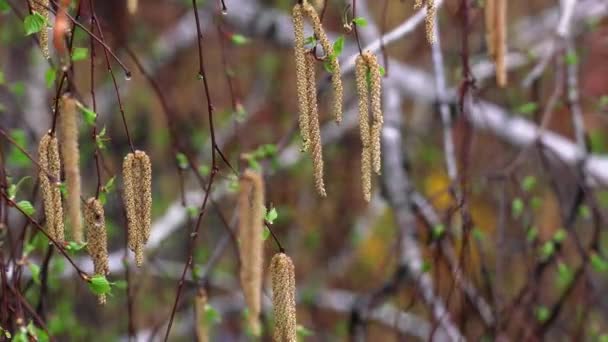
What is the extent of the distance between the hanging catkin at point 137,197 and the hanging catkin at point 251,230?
200mm

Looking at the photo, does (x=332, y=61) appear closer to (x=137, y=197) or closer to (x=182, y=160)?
(x=137, y=197)

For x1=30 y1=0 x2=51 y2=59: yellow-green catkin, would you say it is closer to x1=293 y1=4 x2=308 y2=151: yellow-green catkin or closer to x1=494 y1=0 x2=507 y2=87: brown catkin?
x1=293 y1=4 x2=308 y2=151: yellow-green catkin

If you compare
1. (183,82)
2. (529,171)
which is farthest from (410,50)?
(183,82)

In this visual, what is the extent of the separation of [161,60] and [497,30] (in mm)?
1913

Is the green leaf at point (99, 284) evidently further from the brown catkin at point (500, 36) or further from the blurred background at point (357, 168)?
the brown catkin at point (500, 36)

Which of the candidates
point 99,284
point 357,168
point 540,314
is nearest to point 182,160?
point 99,284

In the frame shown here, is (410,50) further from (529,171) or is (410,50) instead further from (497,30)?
(497,30)

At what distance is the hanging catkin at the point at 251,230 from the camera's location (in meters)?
0.86

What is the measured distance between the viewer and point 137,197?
3.49 ft

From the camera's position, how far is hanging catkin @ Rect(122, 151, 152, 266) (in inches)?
40.9

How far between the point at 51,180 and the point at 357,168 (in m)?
2.78

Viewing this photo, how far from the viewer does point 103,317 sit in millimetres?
3475

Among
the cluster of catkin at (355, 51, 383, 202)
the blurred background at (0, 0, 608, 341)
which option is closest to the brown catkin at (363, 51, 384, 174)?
the cluster of catkin at (355, 51, 383, 202)

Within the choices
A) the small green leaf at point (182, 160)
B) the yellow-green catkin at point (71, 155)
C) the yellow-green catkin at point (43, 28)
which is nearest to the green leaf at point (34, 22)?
the yellow-green catkin at point (43, 28)
